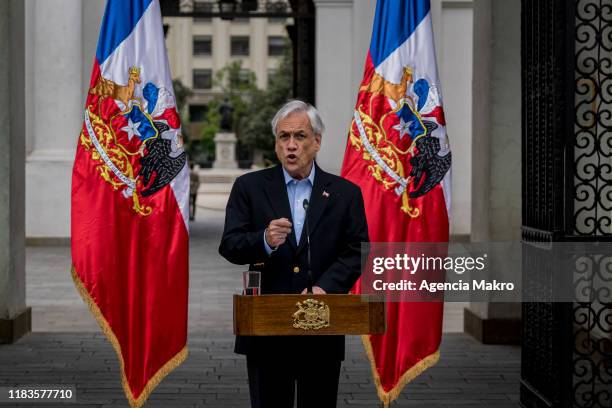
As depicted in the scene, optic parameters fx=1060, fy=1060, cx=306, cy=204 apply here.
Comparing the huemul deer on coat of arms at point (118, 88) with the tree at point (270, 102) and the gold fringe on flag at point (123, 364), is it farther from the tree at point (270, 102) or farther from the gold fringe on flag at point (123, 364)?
the tree at point (270, 102)

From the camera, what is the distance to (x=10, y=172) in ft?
34.4

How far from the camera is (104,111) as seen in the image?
721 cm

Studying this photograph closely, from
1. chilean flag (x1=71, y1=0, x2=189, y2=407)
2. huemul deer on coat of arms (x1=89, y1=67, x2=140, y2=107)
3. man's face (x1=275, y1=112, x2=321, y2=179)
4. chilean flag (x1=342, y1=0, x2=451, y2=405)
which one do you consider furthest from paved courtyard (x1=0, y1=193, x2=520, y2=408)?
man's face (x1=275, y1=112, x2=321, y2=179)

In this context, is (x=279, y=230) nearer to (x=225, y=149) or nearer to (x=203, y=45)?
(x=225, y=149)

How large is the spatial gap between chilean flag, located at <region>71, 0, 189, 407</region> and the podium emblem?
2.81 meters

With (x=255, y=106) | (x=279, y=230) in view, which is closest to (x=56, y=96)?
(x=279, y=230)

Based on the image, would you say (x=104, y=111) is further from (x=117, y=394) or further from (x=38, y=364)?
(x=38, y=364)

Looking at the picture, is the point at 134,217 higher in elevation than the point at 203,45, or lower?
lower

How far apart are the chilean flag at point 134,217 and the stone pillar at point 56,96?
13.4m

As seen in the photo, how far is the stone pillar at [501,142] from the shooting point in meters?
10.6

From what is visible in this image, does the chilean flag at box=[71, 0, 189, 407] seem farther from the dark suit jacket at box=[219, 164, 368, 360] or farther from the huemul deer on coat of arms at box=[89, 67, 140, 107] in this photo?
the dark suit jacket at box=[219, 164, 368, 360]

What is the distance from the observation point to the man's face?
4617mm

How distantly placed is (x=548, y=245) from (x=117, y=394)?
350 cm

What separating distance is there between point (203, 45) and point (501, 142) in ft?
309
